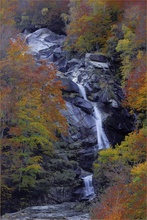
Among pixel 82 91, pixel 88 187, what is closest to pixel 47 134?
pixel 88 187

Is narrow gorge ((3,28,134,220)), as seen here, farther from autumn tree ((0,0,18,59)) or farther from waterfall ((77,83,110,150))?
autumn tree ((0,0,18,59))

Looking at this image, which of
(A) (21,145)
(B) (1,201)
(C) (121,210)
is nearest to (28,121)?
(A) (21,145)

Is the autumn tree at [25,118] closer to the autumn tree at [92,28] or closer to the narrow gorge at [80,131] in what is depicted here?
the narrow gorge at [80,131]

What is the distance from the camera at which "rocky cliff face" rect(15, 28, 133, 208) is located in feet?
54.3

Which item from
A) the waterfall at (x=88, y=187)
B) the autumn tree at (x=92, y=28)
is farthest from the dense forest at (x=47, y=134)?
the autumn tree at (x=92, y=28)

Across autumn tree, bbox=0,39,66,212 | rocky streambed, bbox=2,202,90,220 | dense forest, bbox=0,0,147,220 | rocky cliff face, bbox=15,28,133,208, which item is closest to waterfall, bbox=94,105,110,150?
rocky cliff face, bbox=15,28,133,208

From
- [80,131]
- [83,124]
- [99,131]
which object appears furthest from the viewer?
[99,131]

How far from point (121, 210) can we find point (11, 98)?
7.67 m

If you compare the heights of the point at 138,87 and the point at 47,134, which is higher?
the point at 138,87

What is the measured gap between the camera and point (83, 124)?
21.7 m

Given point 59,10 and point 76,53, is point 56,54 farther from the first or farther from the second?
point 59,10

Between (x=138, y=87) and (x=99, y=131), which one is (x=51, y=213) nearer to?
(x=99, y=131)

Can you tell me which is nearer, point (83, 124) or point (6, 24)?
point (83, 124)

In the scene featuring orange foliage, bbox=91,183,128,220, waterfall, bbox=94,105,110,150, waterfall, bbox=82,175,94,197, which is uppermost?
orange foliage, bbox=91,183,128,220
